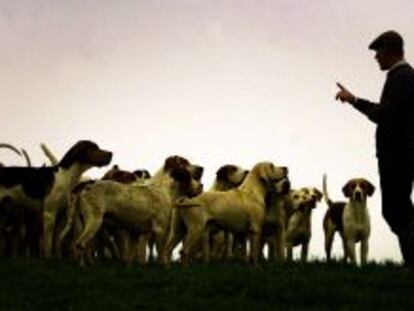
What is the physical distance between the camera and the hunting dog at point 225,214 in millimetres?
17266

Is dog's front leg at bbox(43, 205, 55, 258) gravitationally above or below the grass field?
above

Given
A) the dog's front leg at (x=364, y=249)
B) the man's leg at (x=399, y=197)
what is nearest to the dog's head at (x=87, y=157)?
the dog's front leg at (x=364, y=249)

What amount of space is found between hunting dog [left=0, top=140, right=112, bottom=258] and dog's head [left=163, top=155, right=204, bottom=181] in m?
0.93

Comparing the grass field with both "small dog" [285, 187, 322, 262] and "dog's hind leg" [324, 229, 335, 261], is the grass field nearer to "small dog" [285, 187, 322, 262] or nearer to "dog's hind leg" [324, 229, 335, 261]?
"small dog" [285, 187, 322, 262]

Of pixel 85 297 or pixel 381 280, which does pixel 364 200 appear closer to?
pixel 381 280

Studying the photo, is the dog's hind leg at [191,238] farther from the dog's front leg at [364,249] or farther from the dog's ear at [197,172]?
the dog's front leg at [364,249]

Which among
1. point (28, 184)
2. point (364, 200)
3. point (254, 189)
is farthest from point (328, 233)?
point (28, 184)

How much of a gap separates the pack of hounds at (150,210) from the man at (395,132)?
399 cm

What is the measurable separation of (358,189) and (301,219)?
65.1 inches

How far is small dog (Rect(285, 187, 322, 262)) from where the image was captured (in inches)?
845

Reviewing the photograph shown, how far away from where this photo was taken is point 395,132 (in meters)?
13.4

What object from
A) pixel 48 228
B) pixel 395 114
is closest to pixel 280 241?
pixel 48 228

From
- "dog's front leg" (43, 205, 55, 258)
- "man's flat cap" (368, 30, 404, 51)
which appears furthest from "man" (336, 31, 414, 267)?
"dog's front leg" (43, 205, 55, 258)

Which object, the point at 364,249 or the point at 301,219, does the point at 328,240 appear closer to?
the point at 301,219
